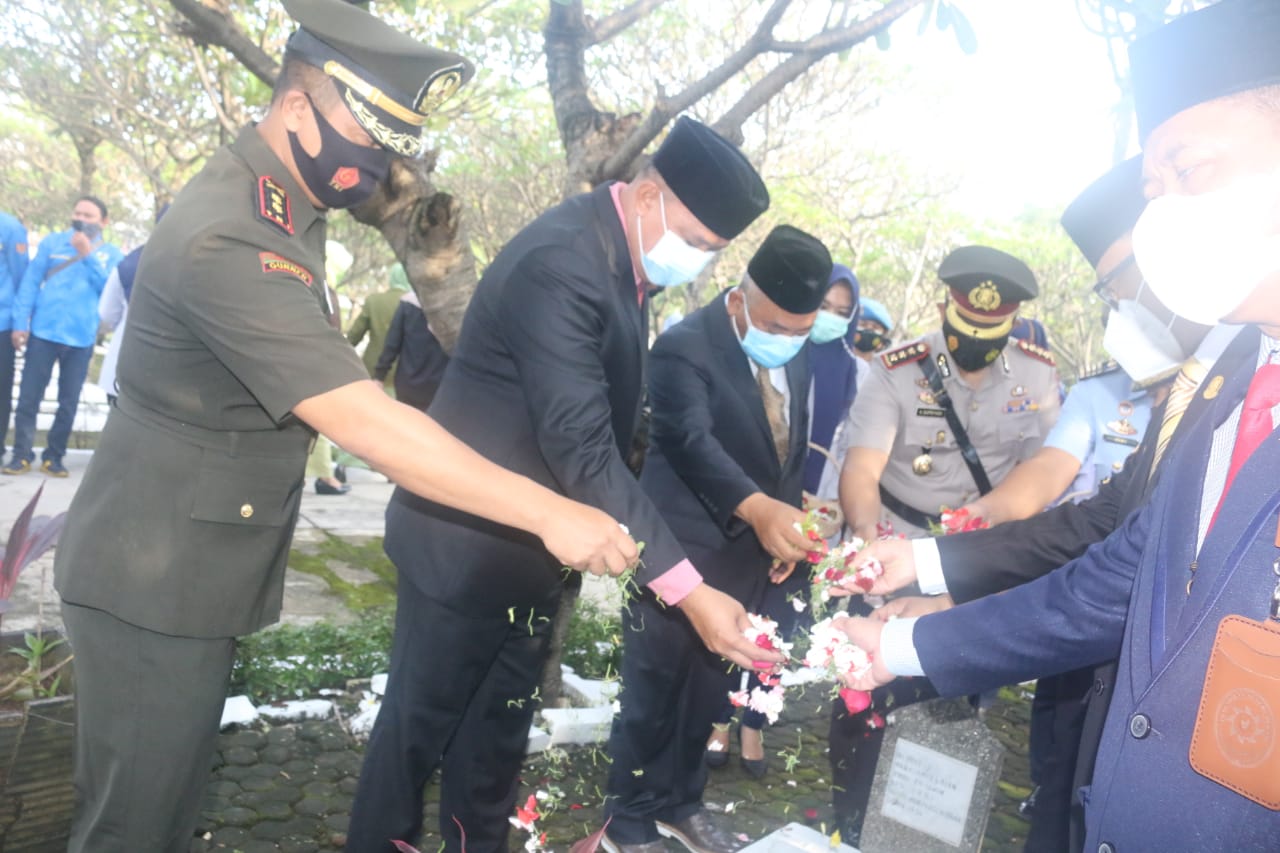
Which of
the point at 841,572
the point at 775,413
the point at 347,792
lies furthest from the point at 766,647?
the point at 347,792

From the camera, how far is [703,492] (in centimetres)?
372

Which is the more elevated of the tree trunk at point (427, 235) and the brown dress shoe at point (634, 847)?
the tree trunk at point (427, 235)

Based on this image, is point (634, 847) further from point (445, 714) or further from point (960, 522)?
point (960, 522)

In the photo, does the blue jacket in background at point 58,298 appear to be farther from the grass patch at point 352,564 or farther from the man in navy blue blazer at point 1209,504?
the man in navy blue blazer at point 1209,504

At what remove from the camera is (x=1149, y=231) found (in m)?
1.81

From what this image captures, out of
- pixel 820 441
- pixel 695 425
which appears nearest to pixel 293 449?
pixel 695 425

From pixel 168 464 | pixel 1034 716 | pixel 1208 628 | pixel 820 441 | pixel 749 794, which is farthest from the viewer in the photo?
pixel 820 441

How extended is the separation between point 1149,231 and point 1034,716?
2.87 metres

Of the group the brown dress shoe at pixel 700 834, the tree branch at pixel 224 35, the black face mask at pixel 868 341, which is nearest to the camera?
the brown dress shoe at pixel 700 834

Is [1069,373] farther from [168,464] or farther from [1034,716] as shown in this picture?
[168,464]

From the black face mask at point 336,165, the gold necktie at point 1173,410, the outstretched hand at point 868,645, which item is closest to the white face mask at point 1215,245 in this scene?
the gold necktie at point 1173,410

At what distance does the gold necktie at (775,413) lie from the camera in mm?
4090

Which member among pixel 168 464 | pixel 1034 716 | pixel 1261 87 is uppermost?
pixel 1261 87

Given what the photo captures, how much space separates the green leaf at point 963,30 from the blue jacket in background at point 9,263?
7.53 meters
